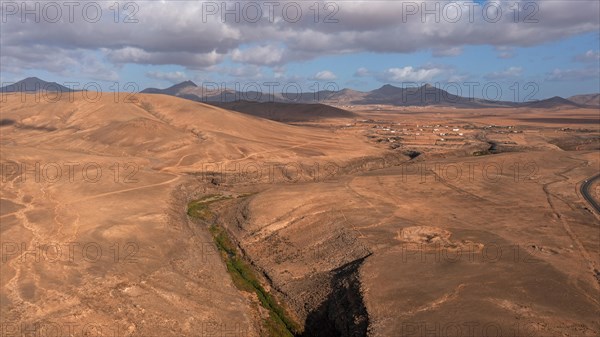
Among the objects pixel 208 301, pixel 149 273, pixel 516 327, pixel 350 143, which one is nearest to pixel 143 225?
pixel 149 273

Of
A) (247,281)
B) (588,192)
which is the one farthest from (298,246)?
(588,192)

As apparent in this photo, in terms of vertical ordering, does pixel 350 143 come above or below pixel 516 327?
above

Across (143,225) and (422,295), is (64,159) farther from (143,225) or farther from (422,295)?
(422,295)

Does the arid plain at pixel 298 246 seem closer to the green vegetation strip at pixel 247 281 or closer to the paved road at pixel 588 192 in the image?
the green vegetation strip at pixel 247 281

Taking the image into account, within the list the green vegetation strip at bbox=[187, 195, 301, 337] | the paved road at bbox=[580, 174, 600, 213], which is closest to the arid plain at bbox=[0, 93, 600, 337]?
the green vegetation strip at bbox=[187, 195, 301, 337]

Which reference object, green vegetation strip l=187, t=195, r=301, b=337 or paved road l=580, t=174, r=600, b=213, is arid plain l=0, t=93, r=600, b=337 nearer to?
green vegetation strip l=187, t=195, r=301, b=337

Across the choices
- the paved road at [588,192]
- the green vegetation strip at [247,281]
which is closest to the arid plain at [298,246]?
the green vegetation strip at [247,281]
